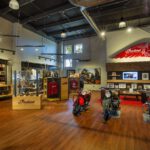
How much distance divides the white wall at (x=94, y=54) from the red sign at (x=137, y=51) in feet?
7.99

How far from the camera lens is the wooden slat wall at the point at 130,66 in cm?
1003

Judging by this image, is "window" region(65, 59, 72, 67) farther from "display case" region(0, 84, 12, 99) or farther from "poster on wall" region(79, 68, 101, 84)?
"display case" region(0, 84, 12, 99)

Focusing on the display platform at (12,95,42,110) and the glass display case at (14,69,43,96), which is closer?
the display platform at (12,95,42,110)

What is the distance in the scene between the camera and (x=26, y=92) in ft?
21.8

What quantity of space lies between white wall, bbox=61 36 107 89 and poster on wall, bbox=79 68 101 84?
29 cm

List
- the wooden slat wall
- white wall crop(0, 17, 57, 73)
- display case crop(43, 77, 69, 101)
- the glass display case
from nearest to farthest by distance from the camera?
the glass display case < display case crop(43, 77, 69, 101) < white wall crop(0, 17, 57, 73) < the wooden slat wall

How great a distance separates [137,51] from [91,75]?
465cm

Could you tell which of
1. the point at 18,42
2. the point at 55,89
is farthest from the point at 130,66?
the point at 18,42

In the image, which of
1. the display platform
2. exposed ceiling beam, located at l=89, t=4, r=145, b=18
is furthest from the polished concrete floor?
exposed ceiling beam, located at l=89, t=4, r=145, b=18

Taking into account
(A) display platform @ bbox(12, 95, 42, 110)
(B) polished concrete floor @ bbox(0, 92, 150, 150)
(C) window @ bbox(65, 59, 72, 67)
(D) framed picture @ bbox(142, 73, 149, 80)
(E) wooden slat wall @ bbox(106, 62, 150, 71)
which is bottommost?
(B) polished concrete floor @ bbox(0, 92, 150, 150)

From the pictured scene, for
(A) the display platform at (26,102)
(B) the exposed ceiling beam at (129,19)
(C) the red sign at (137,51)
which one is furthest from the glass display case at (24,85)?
(C) the red sign at (137,51)

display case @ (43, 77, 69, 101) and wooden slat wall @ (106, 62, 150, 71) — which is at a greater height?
wooden slat wall @ (106, 62, 150, 71)

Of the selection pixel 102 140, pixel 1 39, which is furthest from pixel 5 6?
pixel 102 140

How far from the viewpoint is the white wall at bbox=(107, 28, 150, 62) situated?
31.1ft
